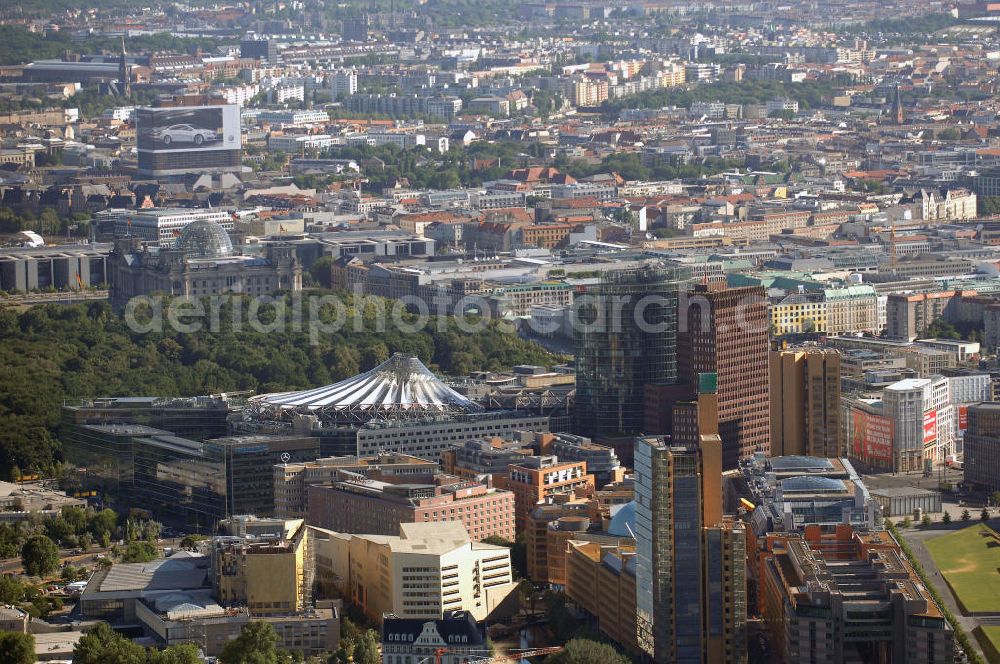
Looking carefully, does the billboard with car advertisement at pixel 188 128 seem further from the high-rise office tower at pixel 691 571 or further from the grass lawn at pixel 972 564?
the high-rise office tower at pixel 691 571

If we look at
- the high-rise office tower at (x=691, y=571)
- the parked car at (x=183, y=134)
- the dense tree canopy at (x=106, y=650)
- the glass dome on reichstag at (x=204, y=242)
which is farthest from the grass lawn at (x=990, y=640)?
the parked car at (x=183, y=134)

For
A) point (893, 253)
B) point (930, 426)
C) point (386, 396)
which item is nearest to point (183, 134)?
point (893, 253)

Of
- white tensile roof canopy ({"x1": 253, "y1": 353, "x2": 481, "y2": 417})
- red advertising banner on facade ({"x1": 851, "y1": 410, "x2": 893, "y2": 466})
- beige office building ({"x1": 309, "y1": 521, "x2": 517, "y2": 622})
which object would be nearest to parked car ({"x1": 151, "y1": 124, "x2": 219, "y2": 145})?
white tensile roof canopy ({"x1": 253, "y1": 353, "x2": 481, "y2": 417})

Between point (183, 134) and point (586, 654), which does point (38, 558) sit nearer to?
point (586, 654)

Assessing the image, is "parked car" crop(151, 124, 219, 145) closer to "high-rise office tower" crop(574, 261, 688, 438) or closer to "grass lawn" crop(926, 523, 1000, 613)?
"high-rise office tower" crop(574, 261, 688, 438)

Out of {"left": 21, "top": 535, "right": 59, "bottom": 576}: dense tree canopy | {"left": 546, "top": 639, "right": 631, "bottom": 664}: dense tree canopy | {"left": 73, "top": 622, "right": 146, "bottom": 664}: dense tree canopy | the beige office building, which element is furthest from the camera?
{"left": 21, "top": 535, "right": 59, "bottom": 576}: dense tree canopy

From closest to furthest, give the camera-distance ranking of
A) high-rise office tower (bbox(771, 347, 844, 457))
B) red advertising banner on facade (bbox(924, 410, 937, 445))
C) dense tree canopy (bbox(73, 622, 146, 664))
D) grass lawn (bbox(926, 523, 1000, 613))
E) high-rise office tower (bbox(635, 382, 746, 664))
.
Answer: dense tree canopy (bbox(73, 622, 146, 664)) < high-rise office tower (bbox(635, 382, 746, 664)) < grass lawn (bbox(926, 523, 1000, 613)) < high-rise office tower (bbox(771, 347, 844, 457)) < red advertising banner on facade (bbox(924, 410, 937, 445))
